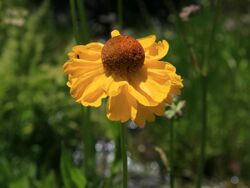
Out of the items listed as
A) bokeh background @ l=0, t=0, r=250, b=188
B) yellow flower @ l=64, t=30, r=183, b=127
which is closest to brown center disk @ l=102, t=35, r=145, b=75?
yellow flower @ l=64, t=30, r=183, b=127

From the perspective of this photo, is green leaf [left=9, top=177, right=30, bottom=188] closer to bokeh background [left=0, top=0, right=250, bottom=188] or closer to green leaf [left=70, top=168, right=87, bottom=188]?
green leaf [left=70, top=168, right=87, bottom=188]

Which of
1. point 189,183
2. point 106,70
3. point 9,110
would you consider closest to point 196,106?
point 189,183

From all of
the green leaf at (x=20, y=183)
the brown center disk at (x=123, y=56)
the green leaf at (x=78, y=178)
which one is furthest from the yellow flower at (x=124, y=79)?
the green leaf at (x=20, y=183)

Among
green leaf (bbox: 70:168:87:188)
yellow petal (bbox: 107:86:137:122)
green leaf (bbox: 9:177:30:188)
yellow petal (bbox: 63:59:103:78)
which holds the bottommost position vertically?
green leaf (bbox: 9:177:30:188)

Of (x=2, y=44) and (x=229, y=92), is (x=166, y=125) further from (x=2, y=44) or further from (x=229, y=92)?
(x=2, y=44)

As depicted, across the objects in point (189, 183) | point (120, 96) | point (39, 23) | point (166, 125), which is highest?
point (39, 23)

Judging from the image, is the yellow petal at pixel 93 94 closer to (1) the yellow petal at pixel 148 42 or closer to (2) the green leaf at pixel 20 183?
(1) the yellow petal at pixel 148 42

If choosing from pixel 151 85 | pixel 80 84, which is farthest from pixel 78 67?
pixel 151 85
